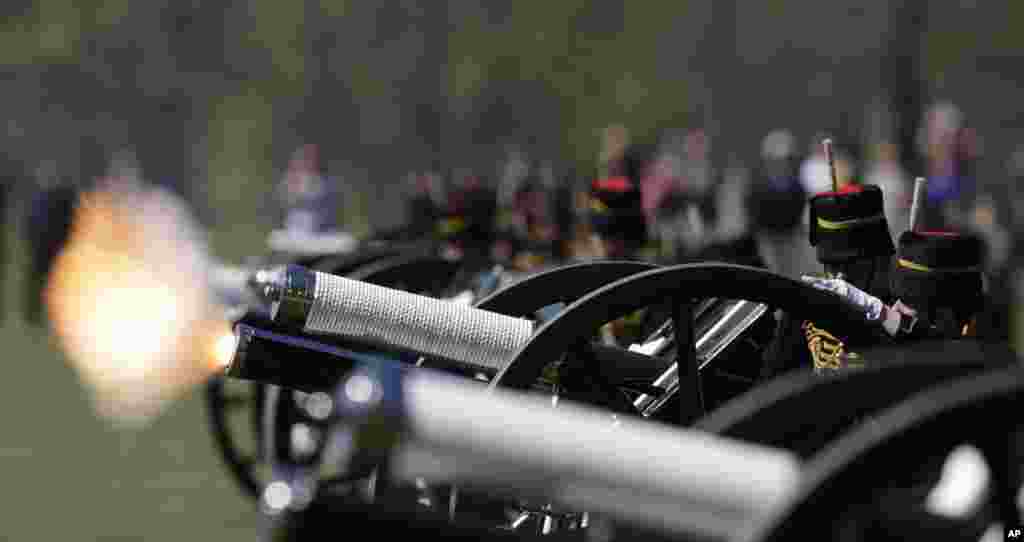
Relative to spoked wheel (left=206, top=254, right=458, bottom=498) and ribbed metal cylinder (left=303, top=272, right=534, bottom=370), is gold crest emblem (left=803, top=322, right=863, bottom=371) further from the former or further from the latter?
spoked wheel (left=206, top=254, right=458, bottom=498)

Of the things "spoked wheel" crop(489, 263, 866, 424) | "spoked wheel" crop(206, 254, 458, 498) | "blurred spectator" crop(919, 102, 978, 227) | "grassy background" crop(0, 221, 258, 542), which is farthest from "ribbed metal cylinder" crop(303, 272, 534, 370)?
"blurred spectator" crop(919, 102, 978, 227)

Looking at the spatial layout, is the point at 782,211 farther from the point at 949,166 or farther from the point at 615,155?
the point at 615,155

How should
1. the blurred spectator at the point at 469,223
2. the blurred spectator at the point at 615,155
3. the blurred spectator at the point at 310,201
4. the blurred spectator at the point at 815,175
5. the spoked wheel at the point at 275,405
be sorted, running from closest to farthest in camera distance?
the spoked wheel at the point at 275,405
the blurred spectator at the point at 615,155
the blurred spectator at the point at 469,223
the blurred spectator at the point at 815,175
the blurred spectator at the point at 310,201

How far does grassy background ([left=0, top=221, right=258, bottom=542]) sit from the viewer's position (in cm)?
984

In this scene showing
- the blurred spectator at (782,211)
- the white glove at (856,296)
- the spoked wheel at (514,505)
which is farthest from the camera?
the blurred spectator at (782,211)

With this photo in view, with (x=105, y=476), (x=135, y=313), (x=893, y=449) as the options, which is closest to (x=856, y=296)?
(x=893, y=449)

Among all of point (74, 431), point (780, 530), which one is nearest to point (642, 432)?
point (780, 530)

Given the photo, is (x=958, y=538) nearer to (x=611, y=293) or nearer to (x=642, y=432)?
(x=642, y=432)

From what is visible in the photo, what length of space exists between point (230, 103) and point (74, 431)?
38.8 m

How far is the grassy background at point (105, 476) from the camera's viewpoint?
9.84 metres

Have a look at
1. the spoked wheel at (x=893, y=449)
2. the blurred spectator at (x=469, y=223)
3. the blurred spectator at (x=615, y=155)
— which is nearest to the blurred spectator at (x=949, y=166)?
the blurred spectator at (x=615, y=155)

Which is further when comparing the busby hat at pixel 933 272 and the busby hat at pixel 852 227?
the busby hat at pixel 852 227

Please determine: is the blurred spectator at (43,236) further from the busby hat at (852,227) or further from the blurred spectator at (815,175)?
the busby hat at (852,227)

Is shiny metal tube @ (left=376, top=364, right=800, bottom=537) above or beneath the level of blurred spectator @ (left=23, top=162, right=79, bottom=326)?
beneath
